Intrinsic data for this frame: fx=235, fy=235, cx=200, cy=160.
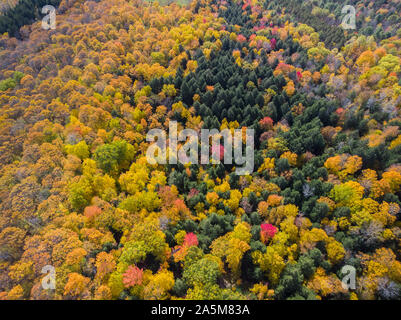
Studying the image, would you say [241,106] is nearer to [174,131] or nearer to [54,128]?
[174,131]

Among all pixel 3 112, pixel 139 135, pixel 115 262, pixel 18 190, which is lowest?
pixel 115 262

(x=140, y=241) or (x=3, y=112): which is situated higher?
(x=3, y=112)

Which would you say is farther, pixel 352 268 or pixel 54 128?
pixel 54 128

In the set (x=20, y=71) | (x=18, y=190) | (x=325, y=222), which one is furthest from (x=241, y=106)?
(x=20, y=71)
